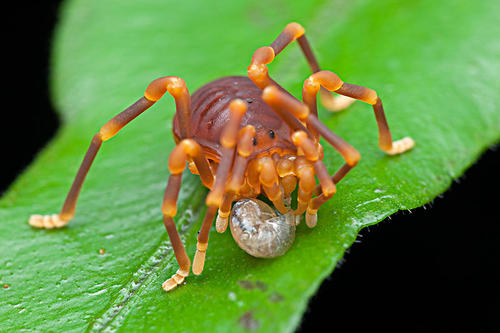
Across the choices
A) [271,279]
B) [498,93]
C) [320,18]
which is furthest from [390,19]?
[271,279]

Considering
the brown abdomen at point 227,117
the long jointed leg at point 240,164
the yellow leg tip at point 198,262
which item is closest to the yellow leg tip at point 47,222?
the brown abdomen at point 227,117

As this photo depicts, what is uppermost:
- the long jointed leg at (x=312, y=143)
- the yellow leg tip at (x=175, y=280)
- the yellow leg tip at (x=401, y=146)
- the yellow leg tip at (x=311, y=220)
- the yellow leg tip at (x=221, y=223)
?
the long jointed leg at (x=312, y=143)

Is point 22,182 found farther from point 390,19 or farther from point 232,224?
point 390,19

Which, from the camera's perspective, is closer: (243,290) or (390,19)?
(243,290)

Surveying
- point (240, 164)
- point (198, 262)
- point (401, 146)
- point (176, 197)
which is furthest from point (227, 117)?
point (401, 146)

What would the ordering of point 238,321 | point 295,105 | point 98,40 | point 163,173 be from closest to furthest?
point 238,321, point 295,105, point 163,173, point 98,40

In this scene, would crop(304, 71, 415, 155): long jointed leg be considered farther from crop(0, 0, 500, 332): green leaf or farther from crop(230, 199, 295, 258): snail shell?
crop(230, 199, 295, 258): snail shell

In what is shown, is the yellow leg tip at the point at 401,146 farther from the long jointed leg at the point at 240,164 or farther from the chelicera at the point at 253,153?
the long jointed leg at the point at 240,164
